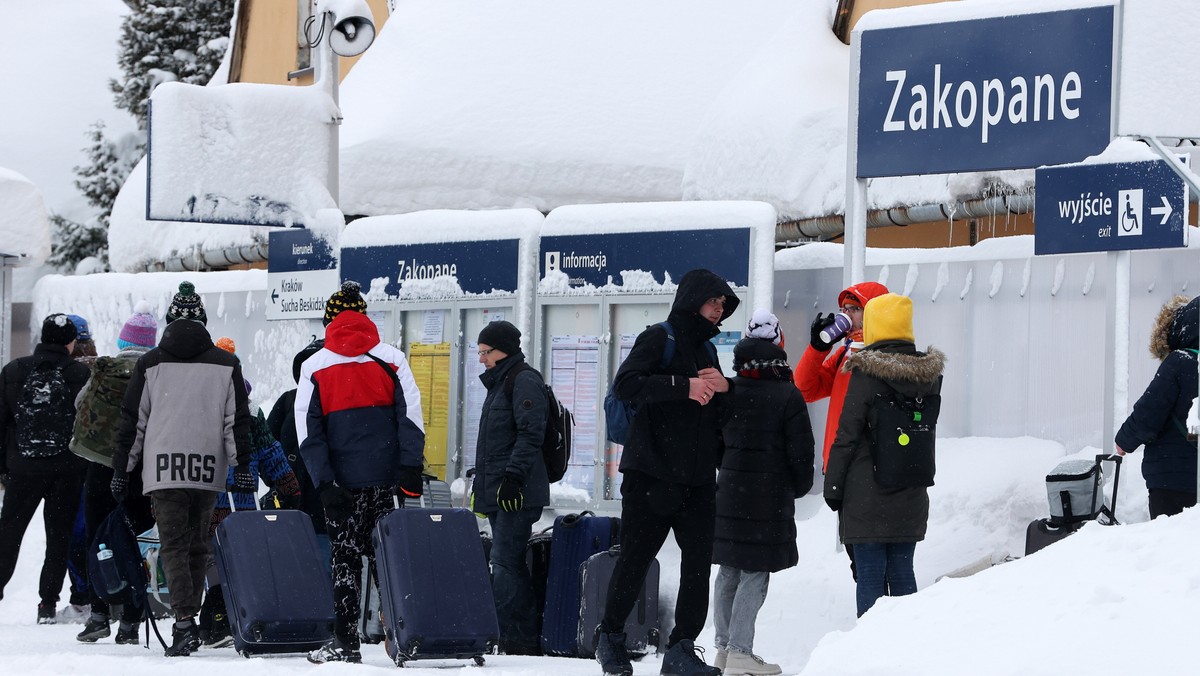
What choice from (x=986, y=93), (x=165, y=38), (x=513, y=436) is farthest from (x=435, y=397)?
(x=165, y=38)

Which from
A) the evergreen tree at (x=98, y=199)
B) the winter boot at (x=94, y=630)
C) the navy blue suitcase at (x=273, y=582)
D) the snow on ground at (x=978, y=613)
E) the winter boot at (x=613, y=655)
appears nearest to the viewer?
the snow on ground at (x=978, y=613)

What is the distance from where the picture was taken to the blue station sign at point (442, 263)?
12539 millimetres

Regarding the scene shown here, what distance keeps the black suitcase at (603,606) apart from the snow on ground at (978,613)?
15 centimetres

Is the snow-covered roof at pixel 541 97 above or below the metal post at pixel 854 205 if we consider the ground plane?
above

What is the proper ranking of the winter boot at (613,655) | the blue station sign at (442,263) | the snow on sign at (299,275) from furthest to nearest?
the snow on sign at (299,275), the blue station sign at (442,263), the winter boot at (613,655)

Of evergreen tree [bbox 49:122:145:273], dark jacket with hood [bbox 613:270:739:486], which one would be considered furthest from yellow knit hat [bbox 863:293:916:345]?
evergreen tree [bbox 49:122:145:273]

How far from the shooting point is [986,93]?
1007cm

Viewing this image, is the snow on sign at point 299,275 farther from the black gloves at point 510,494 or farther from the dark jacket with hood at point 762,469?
the dark jacket with hood at point 762,469

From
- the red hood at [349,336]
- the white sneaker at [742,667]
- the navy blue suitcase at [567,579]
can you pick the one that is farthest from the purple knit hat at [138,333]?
the white sneaker at [742,667]

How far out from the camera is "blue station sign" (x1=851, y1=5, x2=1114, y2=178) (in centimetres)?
973

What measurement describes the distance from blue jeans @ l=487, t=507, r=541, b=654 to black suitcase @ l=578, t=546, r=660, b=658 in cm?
34

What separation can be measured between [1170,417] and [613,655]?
274 cm

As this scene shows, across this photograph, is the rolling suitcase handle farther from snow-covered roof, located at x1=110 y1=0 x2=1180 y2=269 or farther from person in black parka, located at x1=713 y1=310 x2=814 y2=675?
snow-covered roof, located at x1=110 y1=0 x2=1180 y2=269

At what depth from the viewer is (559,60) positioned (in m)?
25.6
